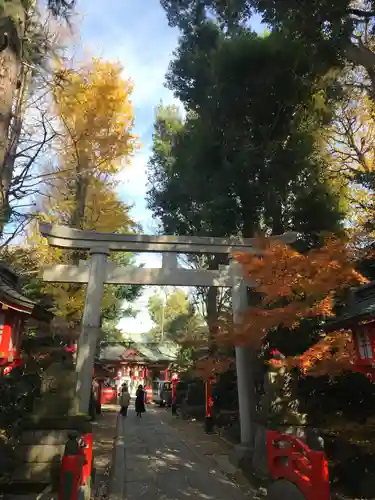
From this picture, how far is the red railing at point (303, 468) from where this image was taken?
473 centimetres

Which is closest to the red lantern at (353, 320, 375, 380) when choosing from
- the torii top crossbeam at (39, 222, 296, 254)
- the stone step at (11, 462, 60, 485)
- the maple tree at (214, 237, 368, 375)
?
the maple tree at (214, 237, 368, 375)

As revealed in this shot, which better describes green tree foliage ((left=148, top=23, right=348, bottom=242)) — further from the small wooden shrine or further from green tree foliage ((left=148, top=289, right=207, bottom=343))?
green tree foliage ((left=148, top=289, right=207, bottom=343))

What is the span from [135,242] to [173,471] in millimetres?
5504

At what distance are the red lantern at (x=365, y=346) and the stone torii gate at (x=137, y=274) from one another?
14.9 ft

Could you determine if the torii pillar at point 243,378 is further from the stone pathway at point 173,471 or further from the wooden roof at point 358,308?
the wooden roof at point 358,308

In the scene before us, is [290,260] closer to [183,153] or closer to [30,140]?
[30,140]

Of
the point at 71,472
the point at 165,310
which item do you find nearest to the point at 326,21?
the point at 71,472

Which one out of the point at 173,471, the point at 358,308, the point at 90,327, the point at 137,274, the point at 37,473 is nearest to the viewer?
the point at 358,308

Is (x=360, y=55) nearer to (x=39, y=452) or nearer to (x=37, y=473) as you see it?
(x=39, y=452)

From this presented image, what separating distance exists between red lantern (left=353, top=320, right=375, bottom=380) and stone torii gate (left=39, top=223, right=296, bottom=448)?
179 inches

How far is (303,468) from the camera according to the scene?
16.1 ft

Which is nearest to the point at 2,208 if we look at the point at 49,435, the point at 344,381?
the point at 49,435

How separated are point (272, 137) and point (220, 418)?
10506mm

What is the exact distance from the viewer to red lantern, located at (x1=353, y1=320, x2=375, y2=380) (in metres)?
5.55
